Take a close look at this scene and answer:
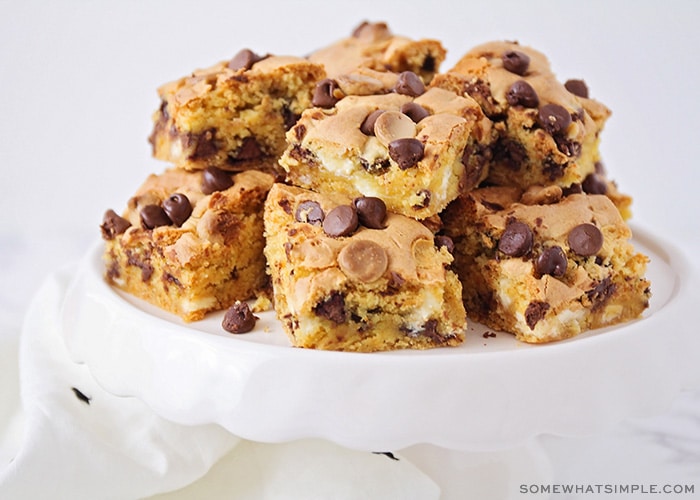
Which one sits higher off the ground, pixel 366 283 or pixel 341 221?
pixel 341 221

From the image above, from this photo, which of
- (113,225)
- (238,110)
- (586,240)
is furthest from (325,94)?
(586,240)

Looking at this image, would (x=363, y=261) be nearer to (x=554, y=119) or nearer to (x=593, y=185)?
(x=554, y=119)

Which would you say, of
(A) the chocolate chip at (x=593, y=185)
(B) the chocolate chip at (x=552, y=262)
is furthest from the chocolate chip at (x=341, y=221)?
(A) the chocolate chip at (x=593, y=185)

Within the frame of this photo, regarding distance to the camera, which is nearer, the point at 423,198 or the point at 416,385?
the point at 416,385

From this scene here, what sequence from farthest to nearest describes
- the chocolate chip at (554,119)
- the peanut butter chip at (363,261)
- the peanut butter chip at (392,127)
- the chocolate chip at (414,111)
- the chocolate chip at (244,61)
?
the chocolate chip at (244,61)
the chocolate chip at (554,119)
the chocolate chip at (414,111)
the peanut butter chip at (392,127)
the peanut butter chip at (363,261)

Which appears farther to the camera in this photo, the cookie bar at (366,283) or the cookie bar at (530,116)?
the cookie bar at (530,116)

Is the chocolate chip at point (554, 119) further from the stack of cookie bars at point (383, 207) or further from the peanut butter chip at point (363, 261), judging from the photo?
the peanut butter chip at point (363, 261)
